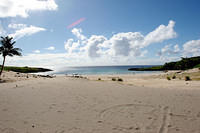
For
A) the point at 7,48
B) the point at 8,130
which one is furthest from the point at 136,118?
the point at 7,48

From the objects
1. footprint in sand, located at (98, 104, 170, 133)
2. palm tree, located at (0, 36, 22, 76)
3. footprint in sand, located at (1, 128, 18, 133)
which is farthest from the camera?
palm tree, located at (0, 36, 22, 76)

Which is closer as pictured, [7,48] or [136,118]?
[136,118]

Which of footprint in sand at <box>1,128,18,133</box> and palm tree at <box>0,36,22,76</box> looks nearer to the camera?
footprint in sand at <box>1,128,18,133</box>

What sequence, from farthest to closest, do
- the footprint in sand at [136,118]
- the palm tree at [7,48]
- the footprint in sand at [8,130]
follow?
the palm tree at [7,48]
the footprint in sand at [136,118]
the footprint in sand at [8,130]

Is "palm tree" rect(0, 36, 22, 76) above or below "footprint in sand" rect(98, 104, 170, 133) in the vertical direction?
above

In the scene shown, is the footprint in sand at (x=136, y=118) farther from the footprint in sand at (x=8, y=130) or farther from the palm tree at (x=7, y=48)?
the palm tree at (x=7, y=48)

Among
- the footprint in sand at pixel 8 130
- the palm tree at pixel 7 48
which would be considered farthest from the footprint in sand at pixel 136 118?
the palm tree at pixel 7 48

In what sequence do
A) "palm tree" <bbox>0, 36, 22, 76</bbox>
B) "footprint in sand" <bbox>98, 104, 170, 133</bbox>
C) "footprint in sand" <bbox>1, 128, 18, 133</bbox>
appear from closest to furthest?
"footprint in sand" <bbox>1, 128, 18, 133</bbox>
"footprint in sand" <bbox>98, 104, 170, 133</bbox>
"palm tree" <bbox>0, 36, 22, 76</bbox>

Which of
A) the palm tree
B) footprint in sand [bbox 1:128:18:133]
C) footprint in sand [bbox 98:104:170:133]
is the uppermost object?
the palm tree

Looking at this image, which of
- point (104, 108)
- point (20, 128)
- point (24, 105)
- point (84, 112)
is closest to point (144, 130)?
point (104, 108)

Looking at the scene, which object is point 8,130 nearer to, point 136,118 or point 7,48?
point 136,118

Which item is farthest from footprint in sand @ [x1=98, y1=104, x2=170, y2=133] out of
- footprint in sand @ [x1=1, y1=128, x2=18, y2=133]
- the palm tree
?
the palm tree

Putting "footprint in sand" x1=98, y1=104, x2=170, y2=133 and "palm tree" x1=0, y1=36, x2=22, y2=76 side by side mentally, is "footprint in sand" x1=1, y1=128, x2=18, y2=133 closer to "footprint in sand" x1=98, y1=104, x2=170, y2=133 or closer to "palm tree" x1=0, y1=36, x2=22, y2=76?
"footprint in sand" x1=98, y1=104, x2=170, y2=133

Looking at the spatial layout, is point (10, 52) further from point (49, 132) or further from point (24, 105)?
point (49, 132)
